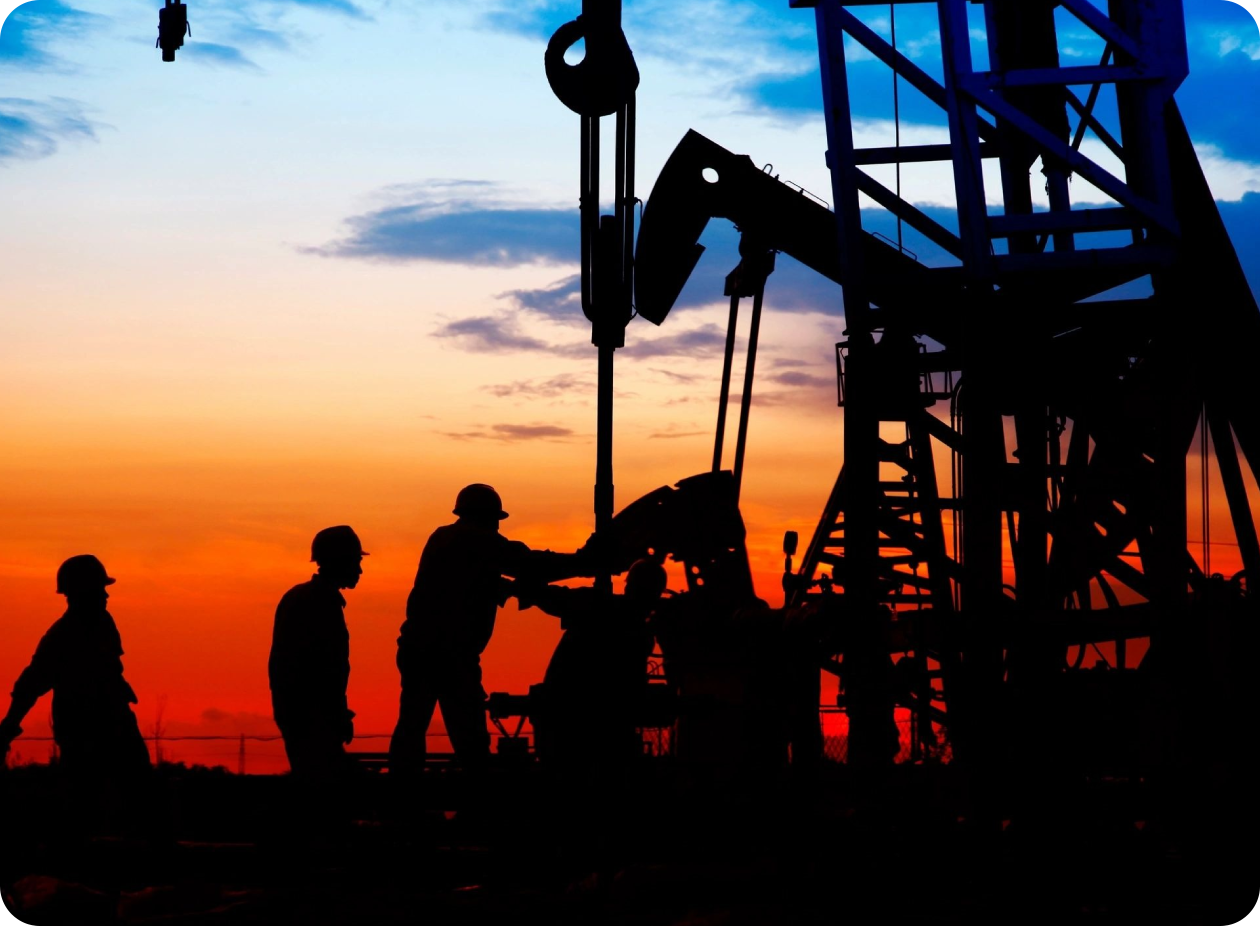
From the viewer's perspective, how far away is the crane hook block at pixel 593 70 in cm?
893

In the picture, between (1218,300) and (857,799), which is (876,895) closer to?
(857,799)

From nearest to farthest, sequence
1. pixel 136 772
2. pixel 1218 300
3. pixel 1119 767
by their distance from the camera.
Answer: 1. pixel 136 772
2. pixel 1119 767
3. pixel 1218 300

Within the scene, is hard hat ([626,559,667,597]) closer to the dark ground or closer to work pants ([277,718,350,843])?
the dark ground

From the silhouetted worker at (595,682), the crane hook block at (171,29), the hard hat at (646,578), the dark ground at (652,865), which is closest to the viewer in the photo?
the dark ground at (652,865)

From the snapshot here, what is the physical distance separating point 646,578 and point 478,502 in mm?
1421

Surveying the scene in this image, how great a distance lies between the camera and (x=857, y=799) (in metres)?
11.3

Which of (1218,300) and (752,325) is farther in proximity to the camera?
(752,325)

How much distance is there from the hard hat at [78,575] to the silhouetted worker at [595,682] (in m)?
2.95

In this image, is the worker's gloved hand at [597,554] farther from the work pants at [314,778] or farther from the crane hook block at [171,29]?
the crane hook block at [171,29]

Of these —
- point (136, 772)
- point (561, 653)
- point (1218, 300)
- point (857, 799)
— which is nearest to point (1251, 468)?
point (1218, 300)

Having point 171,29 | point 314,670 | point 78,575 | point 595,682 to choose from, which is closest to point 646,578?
point 595,682

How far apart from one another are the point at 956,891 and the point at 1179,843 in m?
1.89

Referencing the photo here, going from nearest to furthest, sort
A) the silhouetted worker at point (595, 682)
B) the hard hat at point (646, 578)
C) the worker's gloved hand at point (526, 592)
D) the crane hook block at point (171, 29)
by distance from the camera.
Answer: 1. the silhouetted worker at point (595, 682)
2. the hard hat at point (646, 578)
3. the worker's gloved hand at point (526, 592)
4. the crane hook block at point (171, 29)

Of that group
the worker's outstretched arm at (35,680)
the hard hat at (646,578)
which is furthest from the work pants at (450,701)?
the worker's outstretched arm at (35,680)
